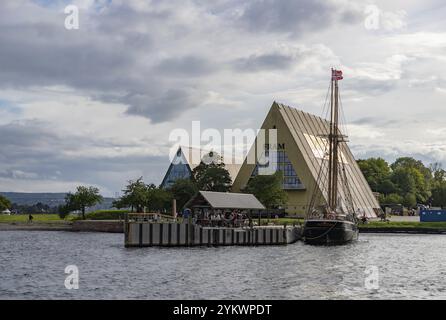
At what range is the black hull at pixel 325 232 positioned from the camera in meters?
79.3

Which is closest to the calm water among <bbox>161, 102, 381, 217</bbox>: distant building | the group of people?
the group of people

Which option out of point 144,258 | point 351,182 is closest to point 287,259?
point 144,258

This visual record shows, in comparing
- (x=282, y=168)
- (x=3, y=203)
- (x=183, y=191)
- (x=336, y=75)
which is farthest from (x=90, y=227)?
(x=282, y=168)

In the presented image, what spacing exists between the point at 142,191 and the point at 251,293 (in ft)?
288

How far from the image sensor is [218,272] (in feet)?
153

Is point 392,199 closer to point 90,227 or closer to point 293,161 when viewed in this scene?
point 293,161

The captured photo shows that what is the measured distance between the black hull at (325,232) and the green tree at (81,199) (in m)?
58.5

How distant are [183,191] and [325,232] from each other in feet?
163

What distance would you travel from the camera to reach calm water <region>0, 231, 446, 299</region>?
37562 mm

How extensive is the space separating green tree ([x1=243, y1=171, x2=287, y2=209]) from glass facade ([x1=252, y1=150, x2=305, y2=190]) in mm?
15344

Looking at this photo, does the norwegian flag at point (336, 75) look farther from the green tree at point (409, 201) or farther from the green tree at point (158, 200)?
the green tree at point (409, 201)

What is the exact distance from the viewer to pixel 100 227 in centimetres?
10969

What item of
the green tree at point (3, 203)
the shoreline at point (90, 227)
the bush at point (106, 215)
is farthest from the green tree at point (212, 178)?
the green tree at point (3, 203)
